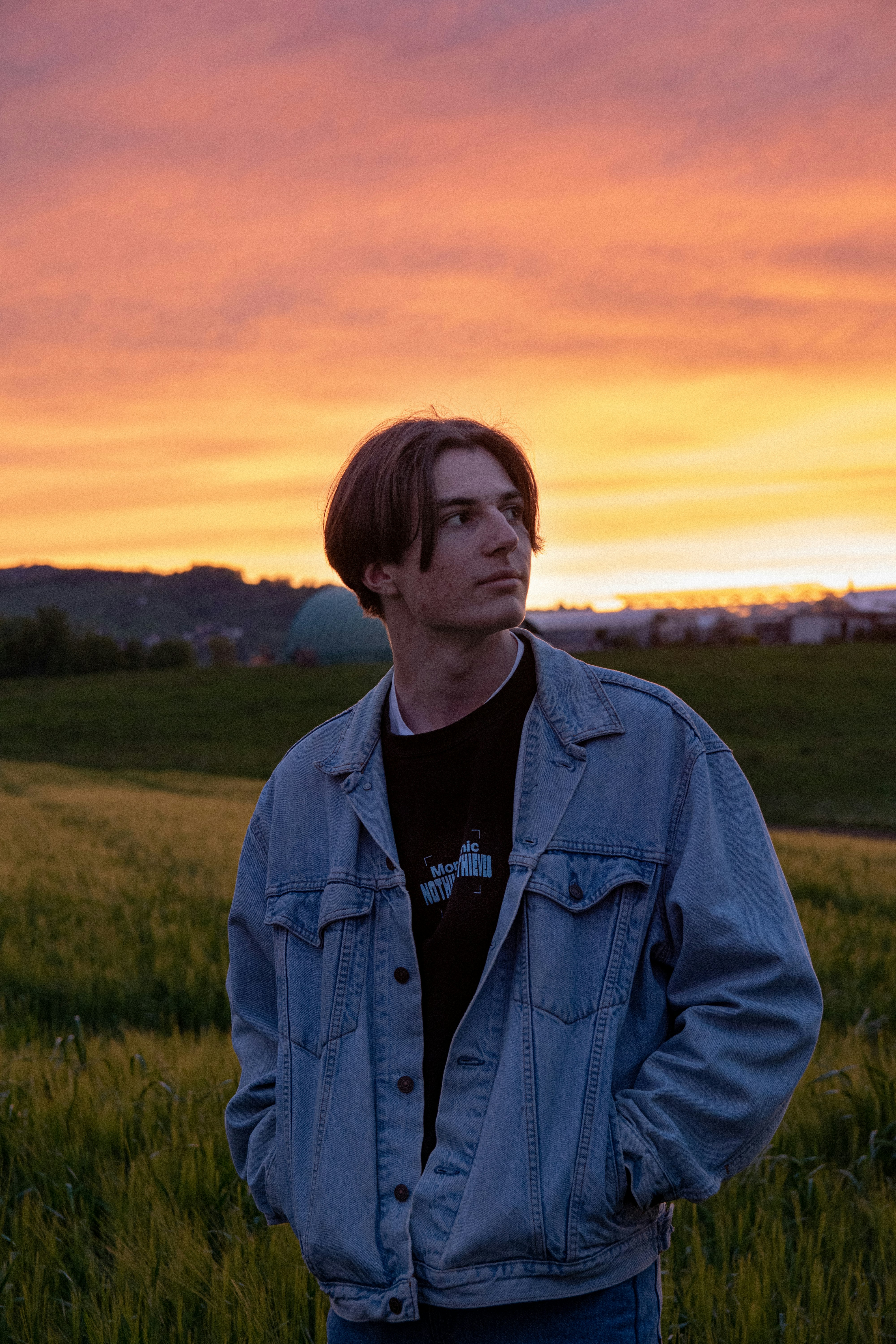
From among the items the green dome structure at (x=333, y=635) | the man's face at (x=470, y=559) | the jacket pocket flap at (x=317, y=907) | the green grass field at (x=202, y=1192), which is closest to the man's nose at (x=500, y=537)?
the man's face at (x=470, y=559)

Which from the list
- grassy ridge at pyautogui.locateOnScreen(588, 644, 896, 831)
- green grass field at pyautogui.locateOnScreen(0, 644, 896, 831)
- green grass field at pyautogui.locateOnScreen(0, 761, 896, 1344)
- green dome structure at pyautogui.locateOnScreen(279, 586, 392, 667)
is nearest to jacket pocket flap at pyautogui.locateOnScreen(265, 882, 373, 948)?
green grass field at pyautogui.locateOnScreen(0, 761, 896, 1344)

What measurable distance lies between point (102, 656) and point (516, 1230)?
86719 mm

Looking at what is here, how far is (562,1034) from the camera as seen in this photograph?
82.6 inches

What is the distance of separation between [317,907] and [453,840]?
34 centimetres

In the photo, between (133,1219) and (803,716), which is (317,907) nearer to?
(133,1219)

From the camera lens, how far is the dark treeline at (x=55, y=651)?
82.4 metres

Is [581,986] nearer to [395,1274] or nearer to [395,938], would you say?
[395,938]

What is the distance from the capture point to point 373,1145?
2168 millimetres

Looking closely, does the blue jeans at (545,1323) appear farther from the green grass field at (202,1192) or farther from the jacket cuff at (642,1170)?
the green grass field at (202,1192)

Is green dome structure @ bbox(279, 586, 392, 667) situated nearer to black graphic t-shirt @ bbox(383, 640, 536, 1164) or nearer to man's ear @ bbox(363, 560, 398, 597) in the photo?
man's ear @ bbox(363, 560, 398, 597)

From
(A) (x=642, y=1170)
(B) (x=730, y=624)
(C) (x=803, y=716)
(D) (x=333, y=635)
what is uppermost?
(B) (x=730, y=624)

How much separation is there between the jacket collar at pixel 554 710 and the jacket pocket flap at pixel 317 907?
256 mm

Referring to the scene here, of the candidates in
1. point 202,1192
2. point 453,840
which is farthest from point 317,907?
point 202,1192

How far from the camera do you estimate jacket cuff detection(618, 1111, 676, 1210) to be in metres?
1.99
